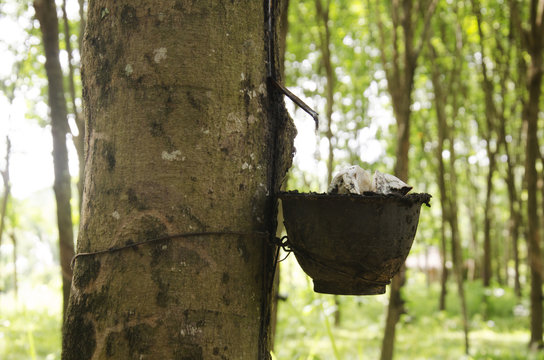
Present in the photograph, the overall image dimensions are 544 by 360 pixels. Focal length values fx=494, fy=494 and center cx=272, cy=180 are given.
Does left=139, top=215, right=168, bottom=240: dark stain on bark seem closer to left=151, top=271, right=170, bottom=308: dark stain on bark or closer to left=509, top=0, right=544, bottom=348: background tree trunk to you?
left=151, top=271, right=170, bottom=308: dark stain on bark

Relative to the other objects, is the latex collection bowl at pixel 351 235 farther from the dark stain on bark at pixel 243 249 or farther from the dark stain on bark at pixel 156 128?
the dark stain on bark at pixel 156 128

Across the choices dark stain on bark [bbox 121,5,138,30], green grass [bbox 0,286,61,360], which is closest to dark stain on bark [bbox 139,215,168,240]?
dark stain on bark [bbox 121,5,138,30]

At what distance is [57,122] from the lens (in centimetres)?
310

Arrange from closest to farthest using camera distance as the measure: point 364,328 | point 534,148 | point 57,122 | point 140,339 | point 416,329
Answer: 1. point 140,339
2. point 57,122
3. point 534,148
4. point 416,329
5. point 364,328

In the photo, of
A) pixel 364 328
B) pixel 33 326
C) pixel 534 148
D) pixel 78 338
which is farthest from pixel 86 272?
pixel 364 328

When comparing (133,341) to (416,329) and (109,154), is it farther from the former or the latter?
(416,329)

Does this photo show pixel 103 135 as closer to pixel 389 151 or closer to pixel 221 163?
pixel 221 163

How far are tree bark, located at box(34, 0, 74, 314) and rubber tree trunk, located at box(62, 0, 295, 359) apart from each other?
190 centimetres

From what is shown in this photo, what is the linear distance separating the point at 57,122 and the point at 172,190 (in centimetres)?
226

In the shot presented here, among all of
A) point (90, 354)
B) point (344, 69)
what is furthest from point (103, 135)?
point (344, 69)

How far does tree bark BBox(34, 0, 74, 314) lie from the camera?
303 cm

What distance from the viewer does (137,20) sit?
1.24 meters

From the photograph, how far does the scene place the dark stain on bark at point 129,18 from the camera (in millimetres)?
1242

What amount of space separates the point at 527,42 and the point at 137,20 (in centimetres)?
565
